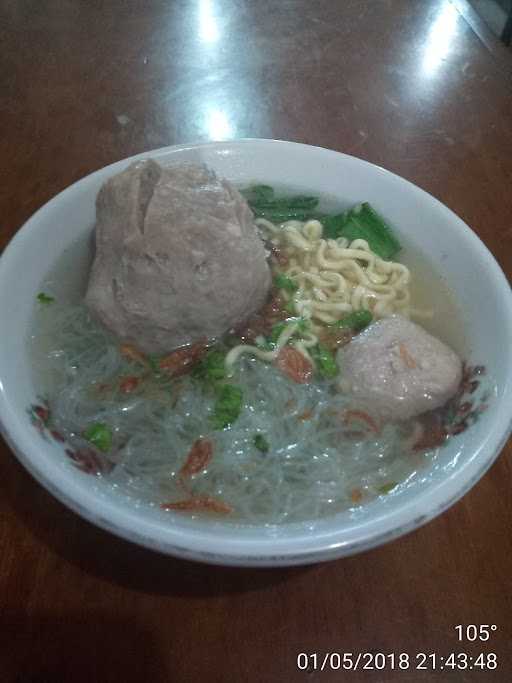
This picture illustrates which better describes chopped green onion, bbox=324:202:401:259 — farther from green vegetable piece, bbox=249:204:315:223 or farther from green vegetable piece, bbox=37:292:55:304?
green vegetable piece, bbox=37:292:55:304

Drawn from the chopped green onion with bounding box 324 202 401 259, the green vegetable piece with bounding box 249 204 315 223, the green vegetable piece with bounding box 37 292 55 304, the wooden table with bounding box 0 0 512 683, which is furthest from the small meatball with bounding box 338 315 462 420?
the green vegetable piece with bounding box 37 292 55 304

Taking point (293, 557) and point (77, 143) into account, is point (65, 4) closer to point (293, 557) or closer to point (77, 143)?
point (77, 143)

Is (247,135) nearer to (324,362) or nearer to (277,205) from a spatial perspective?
(277,205)

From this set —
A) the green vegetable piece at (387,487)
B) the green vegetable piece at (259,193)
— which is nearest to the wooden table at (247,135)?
the green vegetable piece at (387,487)

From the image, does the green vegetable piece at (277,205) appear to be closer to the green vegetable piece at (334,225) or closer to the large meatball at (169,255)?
the green vegetable piece at (334,225)

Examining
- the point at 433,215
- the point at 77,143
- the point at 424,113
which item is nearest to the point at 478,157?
the point at 424,113

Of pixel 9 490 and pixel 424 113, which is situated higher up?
pixel 424 113
